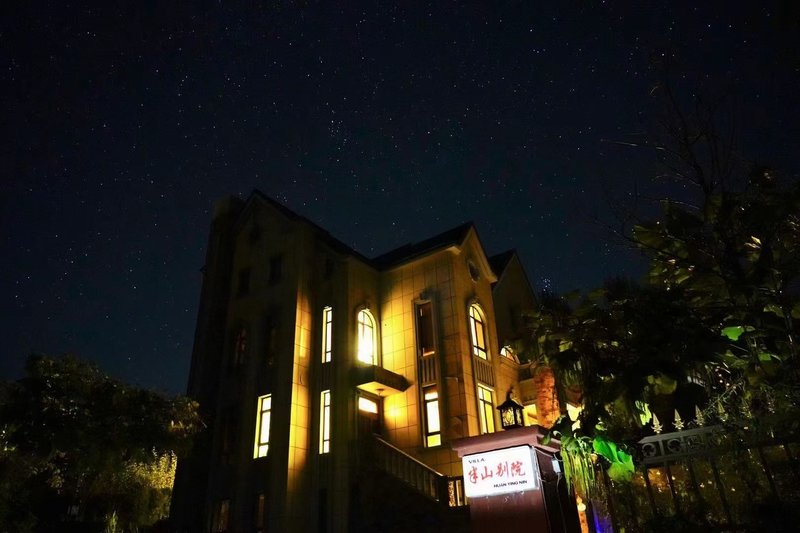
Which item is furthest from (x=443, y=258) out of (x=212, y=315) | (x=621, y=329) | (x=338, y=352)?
(x=621, y=329)

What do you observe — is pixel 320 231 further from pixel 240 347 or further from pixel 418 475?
pixel 418 475

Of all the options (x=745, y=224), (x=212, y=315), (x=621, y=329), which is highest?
(x=212, y=315)

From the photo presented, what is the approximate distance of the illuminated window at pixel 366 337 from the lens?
2042cm

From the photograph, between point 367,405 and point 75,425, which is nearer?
point 75,425

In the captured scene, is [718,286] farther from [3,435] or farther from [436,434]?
[3,435]

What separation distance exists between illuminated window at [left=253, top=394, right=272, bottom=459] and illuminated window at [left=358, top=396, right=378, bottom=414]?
130 inches

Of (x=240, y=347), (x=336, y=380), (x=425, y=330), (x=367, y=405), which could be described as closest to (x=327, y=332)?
(x=336, y=380)

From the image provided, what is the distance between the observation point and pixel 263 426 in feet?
63.8

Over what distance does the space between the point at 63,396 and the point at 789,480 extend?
20.4 metres

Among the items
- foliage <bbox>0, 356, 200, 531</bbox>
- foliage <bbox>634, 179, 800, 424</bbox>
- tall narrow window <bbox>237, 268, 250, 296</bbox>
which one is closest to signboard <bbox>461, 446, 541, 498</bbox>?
foliage <bbox>634, 179, 800, 424</bbox>

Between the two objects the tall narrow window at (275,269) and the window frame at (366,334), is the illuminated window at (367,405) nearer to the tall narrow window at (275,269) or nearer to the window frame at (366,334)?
the window frame at (366,334)

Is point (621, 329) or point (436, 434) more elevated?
point (436, 434)

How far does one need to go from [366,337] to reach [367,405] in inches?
106

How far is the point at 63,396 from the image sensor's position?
18625mm
